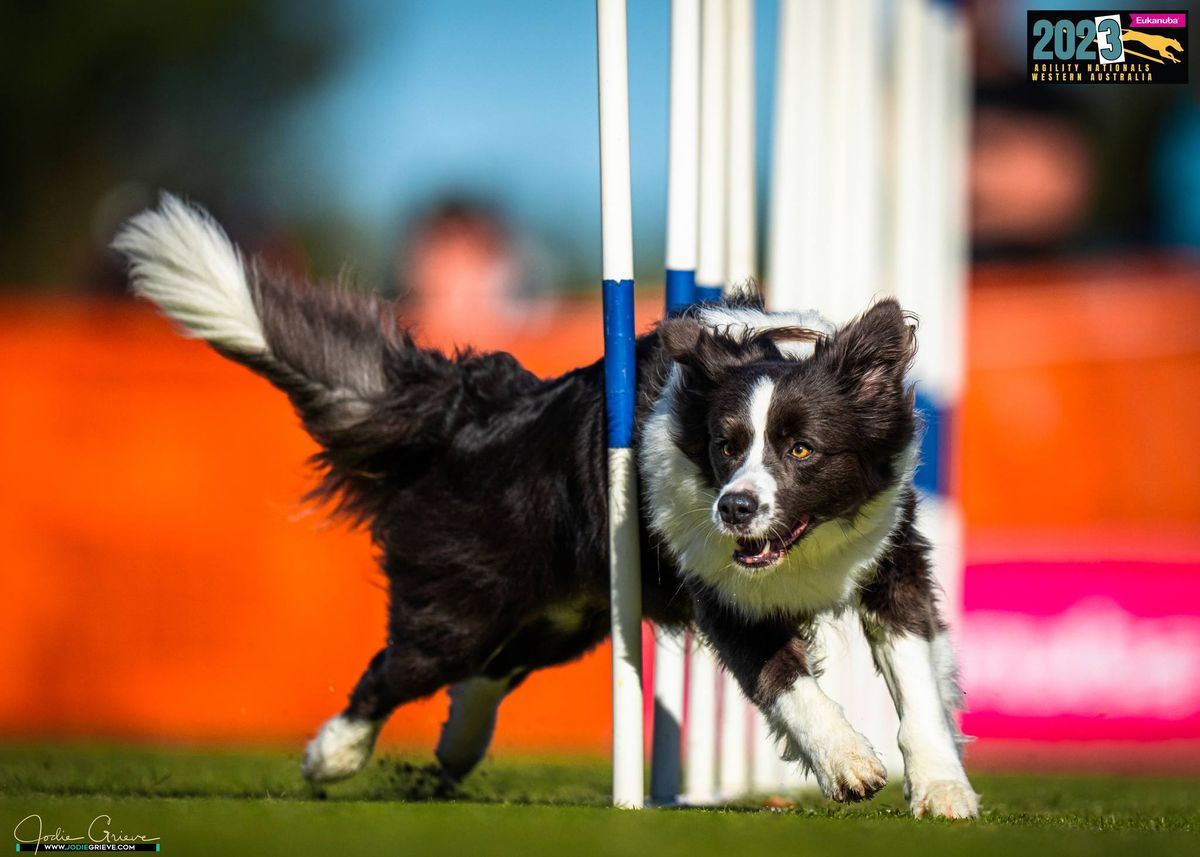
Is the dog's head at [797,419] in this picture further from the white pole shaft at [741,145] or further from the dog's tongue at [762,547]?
the white pole shaft at [741,145]

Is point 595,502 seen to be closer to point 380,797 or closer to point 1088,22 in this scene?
point 380,797

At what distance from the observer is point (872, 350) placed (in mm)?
5059

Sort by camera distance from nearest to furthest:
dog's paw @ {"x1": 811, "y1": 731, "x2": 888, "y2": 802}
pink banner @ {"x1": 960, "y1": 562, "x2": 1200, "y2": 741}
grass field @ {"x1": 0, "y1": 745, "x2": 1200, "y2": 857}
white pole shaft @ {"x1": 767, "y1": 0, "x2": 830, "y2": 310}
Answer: grass field @ {"x1": 0, "y1": 745, "x2": 1200, "y2": 857} → dog's paw @ {"x1": 811, "y1": 731, "x2": 888, "y2": 802} → white pole shaft @ {"x1": 767, "y1": 0, "x2": 830, "y2": 310} → pink banner @ {"x1": 960, "y1": 562, "x2": 1200, "y2": 741}

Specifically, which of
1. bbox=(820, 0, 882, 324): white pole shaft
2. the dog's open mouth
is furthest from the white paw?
bbox=(820, 0, 882, 324): white pole shaft

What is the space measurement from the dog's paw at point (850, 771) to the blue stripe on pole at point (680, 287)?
6.14 feet

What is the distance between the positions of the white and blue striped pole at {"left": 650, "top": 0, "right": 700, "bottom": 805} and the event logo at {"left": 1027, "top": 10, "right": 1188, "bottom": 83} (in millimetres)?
2553

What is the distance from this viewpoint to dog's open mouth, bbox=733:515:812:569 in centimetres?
482

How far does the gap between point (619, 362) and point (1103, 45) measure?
3798mm

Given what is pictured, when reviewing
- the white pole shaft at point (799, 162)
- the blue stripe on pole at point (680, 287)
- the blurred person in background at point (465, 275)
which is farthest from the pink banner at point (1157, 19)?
the blurred person in background at point (465, 275)

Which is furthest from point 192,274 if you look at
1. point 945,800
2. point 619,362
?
point 945,800

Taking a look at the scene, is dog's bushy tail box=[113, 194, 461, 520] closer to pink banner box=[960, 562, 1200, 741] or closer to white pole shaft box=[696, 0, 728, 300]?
white pole shaft box=[696, 0, 728, 300]

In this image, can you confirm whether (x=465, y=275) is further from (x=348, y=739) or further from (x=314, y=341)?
(x=348, y=739)

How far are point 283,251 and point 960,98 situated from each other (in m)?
5.55

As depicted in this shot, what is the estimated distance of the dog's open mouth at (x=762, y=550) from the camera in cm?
482
